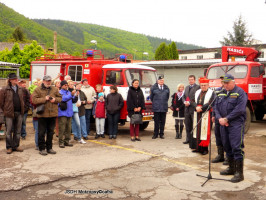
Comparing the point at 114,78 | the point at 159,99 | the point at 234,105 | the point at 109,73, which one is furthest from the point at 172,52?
the point at 234,105

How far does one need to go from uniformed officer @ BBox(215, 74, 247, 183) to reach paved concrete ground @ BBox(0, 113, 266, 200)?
16.0 inches

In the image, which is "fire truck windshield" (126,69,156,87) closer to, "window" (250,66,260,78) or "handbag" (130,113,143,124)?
"handbag" (130,113,143,124)

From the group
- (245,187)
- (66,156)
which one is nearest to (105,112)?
(66,156)

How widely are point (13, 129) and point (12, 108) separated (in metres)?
0.60

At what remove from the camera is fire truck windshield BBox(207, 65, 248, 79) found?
11.3 m

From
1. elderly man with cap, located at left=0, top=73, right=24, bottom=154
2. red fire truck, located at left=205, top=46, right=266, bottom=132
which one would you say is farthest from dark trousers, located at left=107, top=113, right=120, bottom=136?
red fire truck, located at left=205, top=46, right=266, bottom=132

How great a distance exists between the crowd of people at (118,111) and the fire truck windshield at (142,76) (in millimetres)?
966

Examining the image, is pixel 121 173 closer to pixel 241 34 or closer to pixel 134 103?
pixel 134 103

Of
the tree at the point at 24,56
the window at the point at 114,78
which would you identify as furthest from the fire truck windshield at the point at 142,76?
the tree at the point at 24,56

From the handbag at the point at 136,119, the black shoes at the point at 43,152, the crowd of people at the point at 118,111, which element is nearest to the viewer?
the crowd of people at the point at 118,111

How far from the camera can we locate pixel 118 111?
32.2 feet

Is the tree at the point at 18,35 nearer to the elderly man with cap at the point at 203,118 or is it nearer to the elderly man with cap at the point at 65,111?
the elderly man with cap at the point at 65,111

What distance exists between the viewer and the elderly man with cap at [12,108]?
7.52 metres

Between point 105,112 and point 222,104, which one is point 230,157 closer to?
point 222,104
